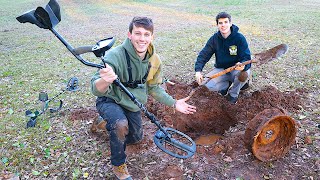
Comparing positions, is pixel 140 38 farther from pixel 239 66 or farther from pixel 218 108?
pixel 218 108

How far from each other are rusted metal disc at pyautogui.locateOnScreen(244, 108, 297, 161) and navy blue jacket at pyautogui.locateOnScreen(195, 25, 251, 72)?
168 centimetres

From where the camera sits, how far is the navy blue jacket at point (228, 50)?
5180mm

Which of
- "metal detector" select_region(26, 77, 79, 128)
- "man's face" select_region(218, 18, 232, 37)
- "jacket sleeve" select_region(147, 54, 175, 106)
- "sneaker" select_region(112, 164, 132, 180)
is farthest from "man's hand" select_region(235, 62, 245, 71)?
"metal detector" select_region(26, 77, 79, 128)

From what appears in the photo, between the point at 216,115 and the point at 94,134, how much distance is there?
220 cm

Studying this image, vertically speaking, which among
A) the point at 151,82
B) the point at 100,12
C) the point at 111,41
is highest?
the point at 111,41

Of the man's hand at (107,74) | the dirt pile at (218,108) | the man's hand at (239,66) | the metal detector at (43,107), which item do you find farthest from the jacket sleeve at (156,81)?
the metal detector at (43,107)

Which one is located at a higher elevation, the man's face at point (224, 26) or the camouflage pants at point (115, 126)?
the man's face at point (224, 26)

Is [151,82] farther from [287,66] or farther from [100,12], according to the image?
→ [100,12]

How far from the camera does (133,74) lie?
3441 mm

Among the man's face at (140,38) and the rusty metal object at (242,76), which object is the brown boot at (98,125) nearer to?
the man's face at (140,38)

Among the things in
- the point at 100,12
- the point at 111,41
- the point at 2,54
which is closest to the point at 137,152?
the point at 111,41

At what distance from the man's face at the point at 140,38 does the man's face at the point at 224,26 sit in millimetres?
2131

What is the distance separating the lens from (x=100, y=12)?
59.7 ft

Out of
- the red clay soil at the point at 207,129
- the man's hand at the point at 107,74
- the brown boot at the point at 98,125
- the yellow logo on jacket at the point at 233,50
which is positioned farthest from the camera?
the yellow logo on jacket at the point at 233,50
